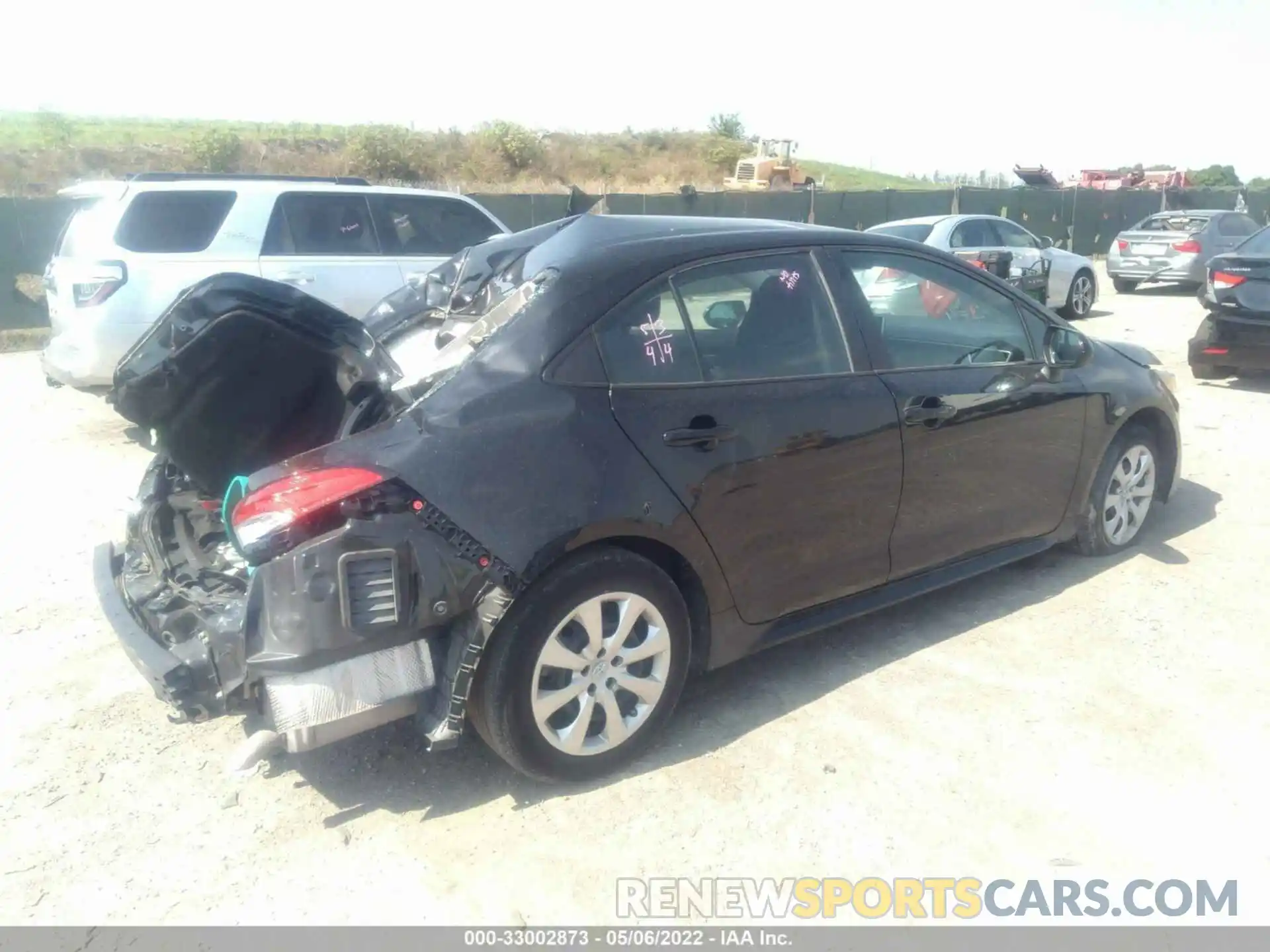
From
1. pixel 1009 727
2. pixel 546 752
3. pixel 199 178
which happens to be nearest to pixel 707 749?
pixel 546 752

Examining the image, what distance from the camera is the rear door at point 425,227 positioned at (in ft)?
28.3

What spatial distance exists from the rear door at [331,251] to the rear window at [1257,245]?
7.54 m

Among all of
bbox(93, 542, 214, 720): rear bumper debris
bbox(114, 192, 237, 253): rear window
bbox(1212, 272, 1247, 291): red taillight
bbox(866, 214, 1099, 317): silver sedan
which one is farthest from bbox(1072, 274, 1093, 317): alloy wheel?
bbox(93, 542, 214, 720): rear bumper debris

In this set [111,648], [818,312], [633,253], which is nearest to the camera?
[633,253]

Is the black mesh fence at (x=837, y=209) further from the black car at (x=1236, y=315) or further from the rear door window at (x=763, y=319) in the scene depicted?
the rear door window at (x=763, y=319)

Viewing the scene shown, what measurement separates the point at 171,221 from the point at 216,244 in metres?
0.35

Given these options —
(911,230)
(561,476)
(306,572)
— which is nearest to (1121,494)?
(561,476)

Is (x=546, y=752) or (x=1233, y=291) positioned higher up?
(x=1233, y=291)

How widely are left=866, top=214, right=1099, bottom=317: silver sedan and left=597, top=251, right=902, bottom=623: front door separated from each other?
8859 mm

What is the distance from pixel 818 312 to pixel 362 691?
2177 mm

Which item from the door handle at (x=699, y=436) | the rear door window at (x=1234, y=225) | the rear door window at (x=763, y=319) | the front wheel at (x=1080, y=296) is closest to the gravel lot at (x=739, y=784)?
the door handle at (x=699, y=436)

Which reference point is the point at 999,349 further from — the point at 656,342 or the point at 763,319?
the point at 656,342

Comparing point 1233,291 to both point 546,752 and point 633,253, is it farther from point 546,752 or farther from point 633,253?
point 546,752

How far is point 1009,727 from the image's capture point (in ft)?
11.5
